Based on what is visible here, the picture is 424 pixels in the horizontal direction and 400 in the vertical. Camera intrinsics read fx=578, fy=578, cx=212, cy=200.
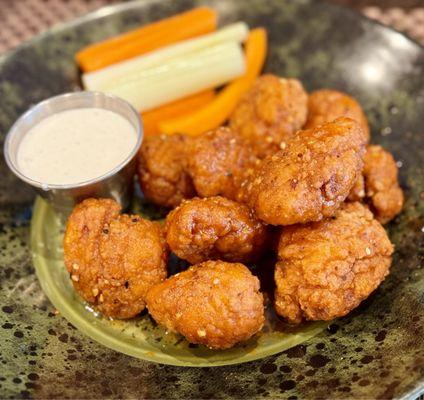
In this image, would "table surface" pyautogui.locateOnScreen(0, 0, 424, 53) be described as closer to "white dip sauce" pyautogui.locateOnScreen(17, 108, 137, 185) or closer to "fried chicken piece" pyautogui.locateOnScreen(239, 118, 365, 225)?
"white dip sauce" pyautogui.locateOnScreen(17, 108, 137, 185)

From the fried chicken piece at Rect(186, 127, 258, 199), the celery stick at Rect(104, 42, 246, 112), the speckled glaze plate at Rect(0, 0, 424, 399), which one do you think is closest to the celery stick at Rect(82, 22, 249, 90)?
the celery stick at Rect(104, 42, 246, 112)

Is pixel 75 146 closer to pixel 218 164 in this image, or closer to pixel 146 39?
pixel 218 164

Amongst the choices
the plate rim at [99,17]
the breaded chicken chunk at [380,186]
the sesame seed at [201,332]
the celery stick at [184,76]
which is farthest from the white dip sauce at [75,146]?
the breaded chicken chunk at [380,186]

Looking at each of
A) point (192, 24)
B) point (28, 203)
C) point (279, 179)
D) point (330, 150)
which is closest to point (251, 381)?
point (279, 179)

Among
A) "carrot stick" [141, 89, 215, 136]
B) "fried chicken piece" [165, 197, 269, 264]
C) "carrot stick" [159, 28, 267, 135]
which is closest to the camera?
"fried chicken piece" [165, 197, 269, 264]

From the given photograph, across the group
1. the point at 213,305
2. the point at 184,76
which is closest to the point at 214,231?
the point at 213,305

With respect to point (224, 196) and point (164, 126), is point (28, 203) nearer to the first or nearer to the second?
point (164, 126)

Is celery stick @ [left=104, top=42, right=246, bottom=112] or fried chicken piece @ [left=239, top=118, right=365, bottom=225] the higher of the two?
fried chicken piece @ [left=239, top=118, right=365, bottom=225]
